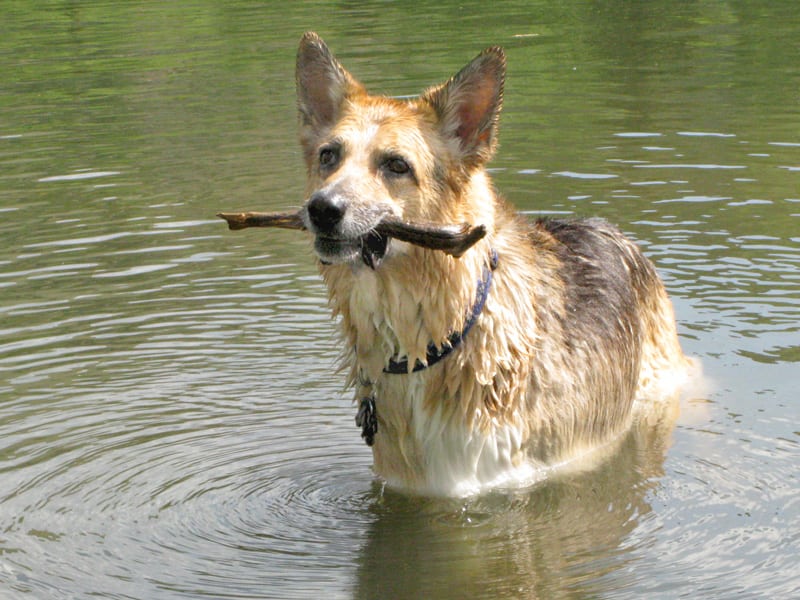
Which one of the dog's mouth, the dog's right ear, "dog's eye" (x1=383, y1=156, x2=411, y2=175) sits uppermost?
the dog's right ear

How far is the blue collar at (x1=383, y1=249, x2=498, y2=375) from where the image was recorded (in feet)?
21.4

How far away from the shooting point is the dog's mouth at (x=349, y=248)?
19.6ft

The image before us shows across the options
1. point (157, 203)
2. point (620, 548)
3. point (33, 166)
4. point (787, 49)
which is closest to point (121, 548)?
point (620, 548)

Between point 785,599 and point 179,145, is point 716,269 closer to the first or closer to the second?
point 785,599

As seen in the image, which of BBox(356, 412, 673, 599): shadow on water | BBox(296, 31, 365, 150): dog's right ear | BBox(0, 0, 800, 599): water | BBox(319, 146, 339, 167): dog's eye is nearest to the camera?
BBox(356, 412, 673, 599): shadow on water

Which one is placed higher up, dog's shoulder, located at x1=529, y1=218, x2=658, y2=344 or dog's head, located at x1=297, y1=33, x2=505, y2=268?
dog's head, located at x1=297, y1=33, x2=505, y2=268

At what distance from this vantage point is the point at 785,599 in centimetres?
592

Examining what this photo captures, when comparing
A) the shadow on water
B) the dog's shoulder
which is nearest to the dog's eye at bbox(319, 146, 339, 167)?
the dog's shoulder

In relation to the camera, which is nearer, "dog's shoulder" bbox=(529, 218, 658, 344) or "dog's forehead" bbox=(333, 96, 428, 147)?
"dog's forehead" bbox=(333, 96, 428, 147)

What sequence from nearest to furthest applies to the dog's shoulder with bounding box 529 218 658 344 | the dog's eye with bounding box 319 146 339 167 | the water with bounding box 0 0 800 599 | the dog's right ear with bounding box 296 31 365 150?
the dog's eye with bounding box 319 146 339 167
the water with bounding box 0 0 800 599
the dog's right ear with bounding box 296 31 365 150
the dog's shoulder with bounding box 529 218 658 344

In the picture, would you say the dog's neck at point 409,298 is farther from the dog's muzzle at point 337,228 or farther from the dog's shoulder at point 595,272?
the dog's shoulder at point 595,272

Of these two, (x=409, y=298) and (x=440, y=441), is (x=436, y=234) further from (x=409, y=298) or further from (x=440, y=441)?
(x=440, y=441)

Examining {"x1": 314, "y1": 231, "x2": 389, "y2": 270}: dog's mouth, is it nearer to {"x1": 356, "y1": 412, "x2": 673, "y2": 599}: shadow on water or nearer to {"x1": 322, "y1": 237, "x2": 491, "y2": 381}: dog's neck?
{"x1": 322, "y1": 237, "x2": 491, "y2": 381}: dog's neck

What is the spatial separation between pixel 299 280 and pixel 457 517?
4.22m
